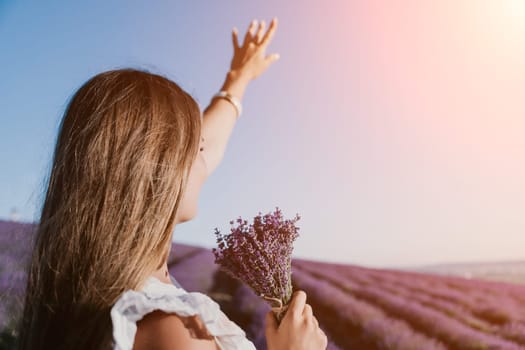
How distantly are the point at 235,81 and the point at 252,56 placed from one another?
0.30ft

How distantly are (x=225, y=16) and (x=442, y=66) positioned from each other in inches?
31.5

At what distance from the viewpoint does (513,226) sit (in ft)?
4.46

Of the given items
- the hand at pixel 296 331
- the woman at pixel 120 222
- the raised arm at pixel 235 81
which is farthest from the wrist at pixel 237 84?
the hand at pixel 296 331

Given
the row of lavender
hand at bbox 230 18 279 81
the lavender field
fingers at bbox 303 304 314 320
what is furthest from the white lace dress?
hand at bbox 230 18 279 81

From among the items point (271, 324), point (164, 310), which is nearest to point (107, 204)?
point (164, 310)

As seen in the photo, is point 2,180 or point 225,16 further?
point 2,180

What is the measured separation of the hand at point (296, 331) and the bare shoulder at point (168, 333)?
14 cm

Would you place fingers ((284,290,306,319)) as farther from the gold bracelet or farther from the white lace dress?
the gold bracelet

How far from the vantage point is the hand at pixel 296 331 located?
0.79m

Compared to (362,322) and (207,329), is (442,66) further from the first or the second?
(207,329)

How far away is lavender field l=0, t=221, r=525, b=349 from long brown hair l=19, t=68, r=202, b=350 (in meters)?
0.40

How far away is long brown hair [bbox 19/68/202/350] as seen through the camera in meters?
0.78

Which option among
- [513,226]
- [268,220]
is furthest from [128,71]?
[513,226]

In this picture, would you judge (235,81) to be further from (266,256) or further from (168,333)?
(168,333)
